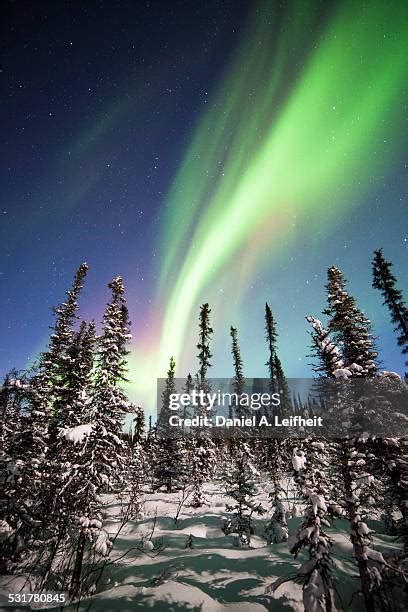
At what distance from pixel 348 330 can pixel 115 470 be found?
13.6m

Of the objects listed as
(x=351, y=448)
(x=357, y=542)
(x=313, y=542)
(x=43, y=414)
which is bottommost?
(x=357, y=542)

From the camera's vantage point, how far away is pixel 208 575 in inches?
468

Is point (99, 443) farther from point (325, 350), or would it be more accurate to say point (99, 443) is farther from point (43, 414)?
point (325, 350)

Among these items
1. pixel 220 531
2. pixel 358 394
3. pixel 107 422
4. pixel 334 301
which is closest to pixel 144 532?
pixel 220 531

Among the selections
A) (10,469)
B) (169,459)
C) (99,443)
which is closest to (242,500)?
(99,443)

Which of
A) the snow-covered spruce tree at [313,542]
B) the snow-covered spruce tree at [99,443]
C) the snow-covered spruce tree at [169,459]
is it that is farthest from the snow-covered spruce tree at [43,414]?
the snow-covered spruce tree at [169,459]

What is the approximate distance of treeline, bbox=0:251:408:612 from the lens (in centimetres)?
880

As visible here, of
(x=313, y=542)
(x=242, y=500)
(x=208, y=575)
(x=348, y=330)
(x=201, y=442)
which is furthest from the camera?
(x=201, y=442)

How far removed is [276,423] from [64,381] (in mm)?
19554

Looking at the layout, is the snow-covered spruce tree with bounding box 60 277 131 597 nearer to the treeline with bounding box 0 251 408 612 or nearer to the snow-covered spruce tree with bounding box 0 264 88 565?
the treeline with bounding box 0 251 408 612

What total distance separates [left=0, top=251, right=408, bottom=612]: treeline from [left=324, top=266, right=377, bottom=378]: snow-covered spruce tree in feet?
0.21

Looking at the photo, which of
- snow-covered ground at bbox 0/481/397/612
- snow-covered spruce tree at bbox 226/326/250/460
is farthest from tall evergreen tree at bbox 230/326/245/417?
snow-covered ground at bbox 0/481/397/612

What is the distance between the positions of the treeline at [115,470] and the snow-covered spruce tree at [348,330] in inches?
2.5

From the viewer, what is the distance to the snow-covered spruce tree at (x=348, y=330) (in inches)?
537
